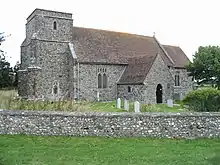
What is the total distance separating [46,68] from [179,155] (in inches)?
978

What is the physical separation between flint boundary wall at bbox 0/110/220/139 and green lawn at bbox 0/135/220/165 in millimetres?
502

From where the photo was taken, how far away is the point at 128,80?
33.8 meters

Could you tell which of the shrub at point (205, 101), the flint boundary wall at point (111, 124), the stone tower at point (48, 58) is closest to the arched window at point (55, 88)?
the stone tower at point (48, 58)

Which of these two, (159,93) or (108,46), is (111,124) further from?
(108,46)

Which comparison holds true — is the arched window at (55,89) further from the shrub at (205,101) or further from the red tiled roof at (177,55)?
the shrub at (205,101)

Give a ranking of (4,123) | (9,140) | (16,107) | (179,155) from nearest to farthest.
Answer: (179,155)
(9,140)
(4,123)
(16,107)

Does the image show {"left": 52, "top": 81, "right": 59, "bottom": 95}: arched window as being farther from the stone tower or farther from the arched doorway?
the arched doorway

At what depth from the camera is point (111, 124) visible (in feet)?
46.3

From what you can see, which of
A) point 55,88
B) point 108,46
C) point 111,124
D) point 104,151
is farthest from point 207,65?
point 104,151

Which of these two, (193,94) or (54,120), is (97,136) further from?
(193,94)

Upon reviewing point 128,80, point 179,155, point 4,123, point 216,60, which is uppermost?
point 216,60

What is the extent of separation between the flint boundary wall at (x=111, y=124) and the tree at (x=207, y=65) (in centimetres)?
2215

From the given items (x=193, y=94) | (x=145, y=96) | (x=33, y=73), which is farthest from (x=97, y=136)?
(x=33, y=73)

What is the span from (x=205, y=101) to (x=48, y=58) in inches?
778
